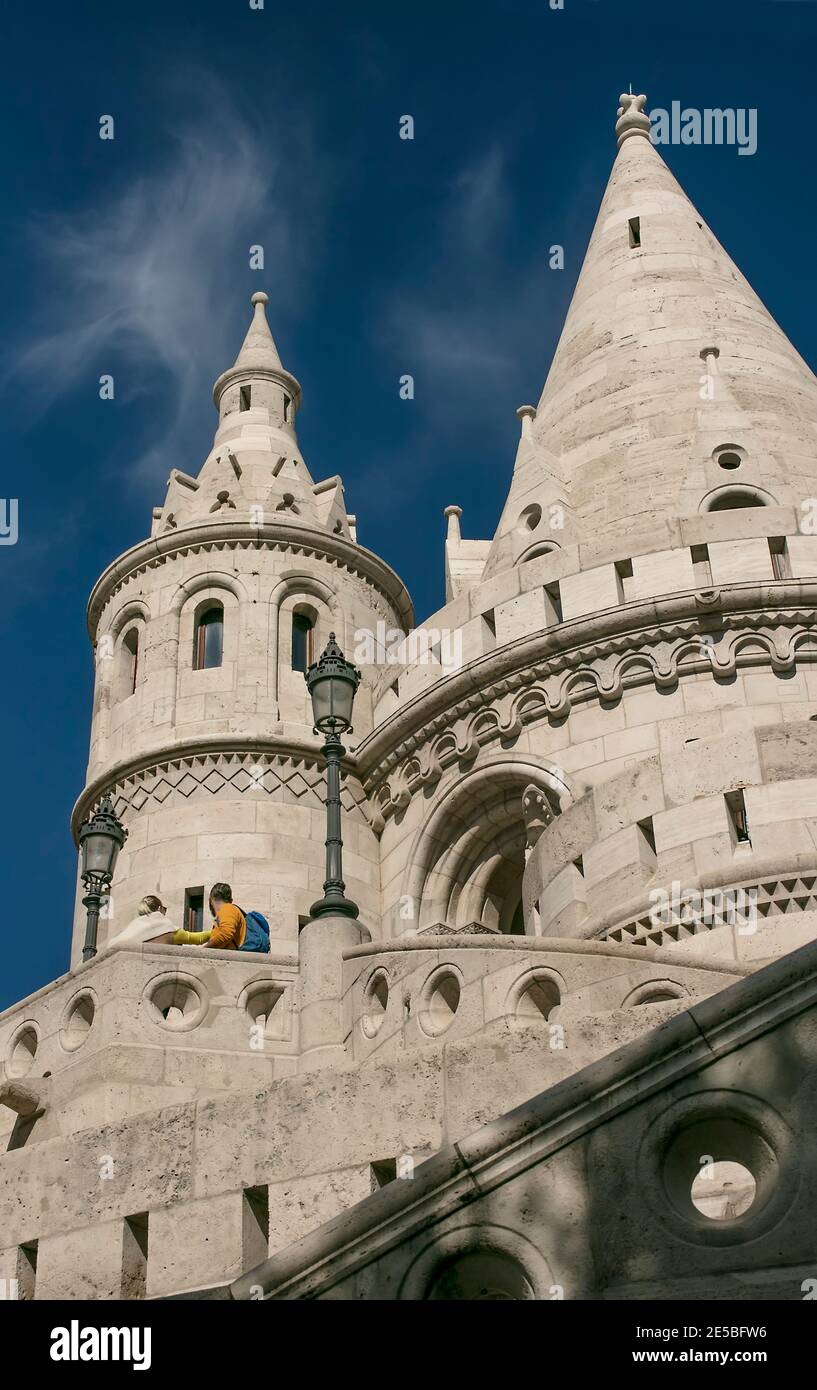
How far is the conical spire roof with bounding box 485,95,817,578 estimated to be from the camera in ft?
76.1

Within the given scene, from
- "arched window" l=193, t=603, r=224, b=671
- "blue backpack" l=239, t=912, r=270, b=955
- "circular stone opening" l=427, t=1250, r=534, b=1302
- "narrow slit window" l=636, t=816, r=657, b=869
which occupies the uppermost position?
"arched window" l=193, t=603, r=224, b=671

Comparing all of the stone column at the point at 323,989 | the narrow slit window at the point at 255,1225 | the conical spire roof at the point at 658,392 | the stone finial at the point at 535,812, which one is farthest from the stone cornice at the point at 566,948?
the conical spire roof at the point at 658,392

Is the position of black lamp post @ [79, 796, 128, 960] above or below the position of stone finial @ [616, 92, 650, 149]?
below

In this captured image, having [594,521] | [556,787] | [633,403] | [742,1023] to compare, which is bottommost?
[742,1023]

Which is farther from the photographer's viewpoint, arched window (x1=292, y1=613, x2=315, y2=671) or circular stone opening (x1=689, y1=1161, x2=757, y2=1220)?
arched window (x1=292, y1=613, x2=315, y2=671)

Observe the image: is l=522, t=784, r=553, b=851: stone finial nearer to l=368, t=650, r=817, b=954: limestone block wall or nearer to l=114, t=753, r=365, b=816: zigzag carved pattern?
l=368, t=650, r=817, b=954: limestone block wall

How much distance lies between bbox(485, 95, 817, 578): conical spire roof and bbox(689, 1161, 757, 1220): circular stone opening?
10110 mm

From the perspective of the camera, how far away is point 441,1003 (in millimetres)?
13766

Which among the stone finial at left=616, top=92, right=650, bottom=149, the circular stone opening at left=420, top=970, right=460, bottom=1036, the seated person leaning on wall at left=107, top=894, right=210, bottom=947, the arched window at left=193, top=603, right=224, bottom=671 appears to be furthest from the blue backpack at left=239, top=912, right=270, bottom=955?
the stone finial at left=616, top=92, right=650, bottom=149

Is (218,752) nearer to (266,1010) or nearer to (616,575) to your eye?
(616,575)

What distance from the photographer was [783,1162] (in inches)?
347
